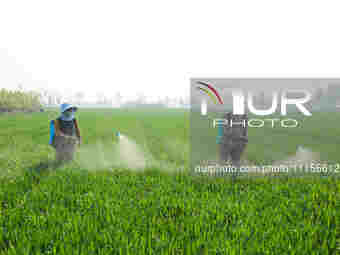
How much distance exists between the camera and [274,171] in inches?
181

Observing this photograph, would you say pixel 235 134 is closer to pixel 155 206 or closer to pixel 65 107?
pixel 155 206

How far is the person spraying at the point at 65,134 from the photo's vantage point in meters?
4.99

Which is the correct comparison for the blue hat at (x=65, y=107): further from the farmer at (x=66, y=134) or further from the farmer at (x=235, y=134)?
the farmer at (x=235, y=134)

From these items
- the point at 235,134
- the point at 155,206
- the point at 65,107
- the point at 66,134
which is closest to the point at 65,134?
the point at 66,134

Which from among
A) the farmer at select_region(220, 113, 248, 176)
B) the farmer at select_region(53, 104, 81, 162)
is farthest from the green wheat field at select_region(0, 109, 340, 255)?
the farmer at select_region(220, 113, 248, 176)

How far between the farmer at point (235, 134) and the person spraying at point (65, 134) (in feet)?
13.7

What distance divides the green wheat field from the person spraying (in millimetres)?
327

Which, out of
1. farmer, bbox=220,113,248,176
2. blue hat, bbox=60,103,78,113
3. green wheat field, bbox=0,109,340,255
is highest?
blue hat, bbox=60,103,78,113

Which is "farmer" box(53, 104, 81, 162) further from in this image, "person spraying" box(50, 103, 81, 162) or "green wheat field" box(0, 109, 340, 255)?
"green wheat field" box(0, 109, 340, 255)

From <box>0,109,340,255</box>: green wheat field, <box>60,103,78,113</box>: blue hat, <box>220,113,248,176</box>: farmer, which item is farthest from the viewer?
<box>60,103,78,113</box>: blue hat

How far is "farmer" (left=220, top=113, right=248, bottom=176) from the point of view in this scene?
14.7 ft

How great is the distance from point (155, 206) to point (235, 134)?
2.65 m

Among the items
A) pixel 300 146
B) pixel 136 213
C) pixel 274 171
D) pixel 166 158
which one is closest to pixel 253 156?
pixel 274 171

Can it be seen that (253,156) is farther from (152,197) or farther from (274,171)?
(152,197)
